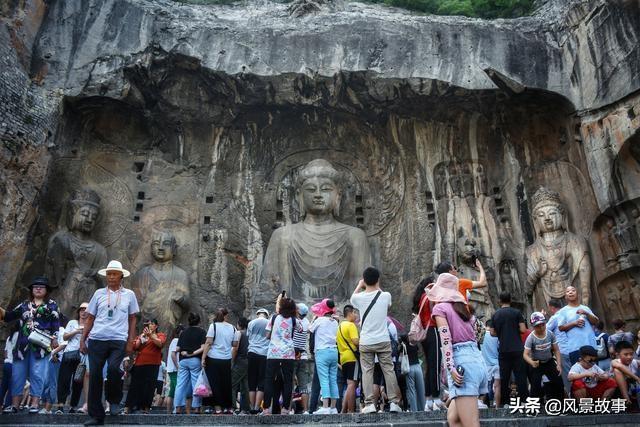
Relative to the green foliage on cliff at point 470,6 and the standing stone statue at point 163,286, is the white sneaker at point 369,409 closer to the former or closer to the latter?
the standing stone statue at point 163,286

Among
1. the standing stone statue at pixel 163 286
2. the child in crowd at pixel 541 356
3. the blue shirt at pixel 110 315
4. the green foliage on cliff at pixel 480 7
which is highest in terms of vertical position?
the green foliage on cliff at pixel 480 7

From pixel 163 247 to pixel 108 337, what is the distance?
21.8 ft

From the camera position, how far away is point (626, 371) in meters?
6.67

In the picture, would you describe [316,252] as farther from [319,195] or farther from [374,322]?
[374,322]

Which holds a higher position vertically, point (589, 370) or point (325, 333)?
point (325, 333)

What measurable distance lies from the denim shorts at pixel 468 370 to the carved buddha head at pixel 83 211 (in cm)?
911

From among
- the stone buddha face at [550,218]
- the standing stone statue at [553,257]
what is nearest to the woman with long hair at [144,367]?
the standing stone statue at [553,257]

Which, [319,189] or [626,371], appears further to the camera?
[319,189]

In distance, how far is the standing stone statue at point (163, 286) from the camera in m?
11.3

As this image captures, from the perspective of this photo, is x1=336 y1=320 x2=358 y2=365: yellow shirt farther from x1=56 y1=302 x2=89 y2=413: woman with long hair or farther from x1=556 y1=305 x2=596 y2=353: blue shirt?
x1=56 y1=302 x2=89 y2=413: woman with long hair

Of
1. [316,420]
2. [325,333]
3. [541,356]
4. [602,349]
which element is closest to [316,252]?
[325,333]

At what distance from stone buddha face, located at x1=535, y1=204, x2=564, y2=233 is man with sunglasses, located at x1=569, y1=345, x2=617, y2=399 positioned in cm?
513

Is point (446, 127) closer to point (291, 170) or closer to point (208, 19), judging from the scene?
point (291, 170)

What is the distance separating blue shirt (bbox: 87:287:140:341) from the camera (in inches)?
207
